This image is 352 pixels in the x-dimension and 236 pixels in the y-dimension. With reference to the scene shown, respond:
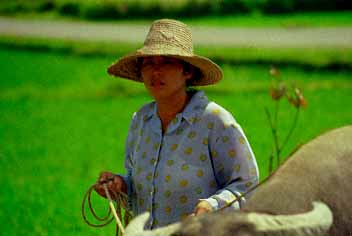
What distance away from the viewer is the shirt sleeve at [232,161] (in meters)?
2.24

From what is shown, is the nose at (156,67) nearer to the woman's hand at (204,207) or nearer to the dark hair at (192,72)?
the dark hair at (192,72)

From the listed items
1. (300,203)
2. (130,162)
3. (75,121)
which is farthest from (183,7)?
(300,203)

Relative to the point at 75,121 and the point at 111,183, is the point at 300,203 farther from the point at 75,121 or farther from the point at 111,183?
the point at 75,121

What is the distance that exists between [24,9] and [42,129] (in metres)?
10.2

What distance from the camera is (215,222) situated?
1.69m

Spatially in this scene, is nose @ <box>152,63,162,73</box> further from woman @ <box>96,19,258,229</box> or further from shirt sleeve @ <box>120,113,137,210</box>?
shirt sleeve @ <box>120,113,137,210</box>

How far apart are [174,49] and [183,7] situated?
12.8m

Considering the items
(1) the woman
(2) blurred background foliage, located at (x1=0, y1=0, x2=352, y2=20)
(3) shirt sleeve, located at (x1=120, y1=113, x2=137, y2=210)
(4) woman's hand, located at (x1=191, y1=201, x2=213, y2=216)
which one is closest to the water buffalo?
(4) woman's hand, located at (x1=191, y1=201, x2=213, y2=216)

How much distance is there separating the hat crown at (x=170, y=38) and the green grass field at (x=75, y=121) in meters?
1.99

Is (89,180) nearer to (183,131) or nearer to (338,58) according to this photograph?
(183,131)

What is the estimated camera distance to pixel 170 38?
7.78 ft

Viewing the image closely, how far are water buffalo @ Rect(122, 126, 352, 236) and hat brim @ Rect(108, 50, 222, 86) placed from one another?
510 mm

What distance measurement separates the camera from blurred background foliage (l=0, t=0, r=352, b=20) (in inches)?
580

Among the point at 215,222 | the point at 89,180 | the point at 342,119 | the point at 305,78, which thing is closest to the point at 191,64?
the point at 215,222
